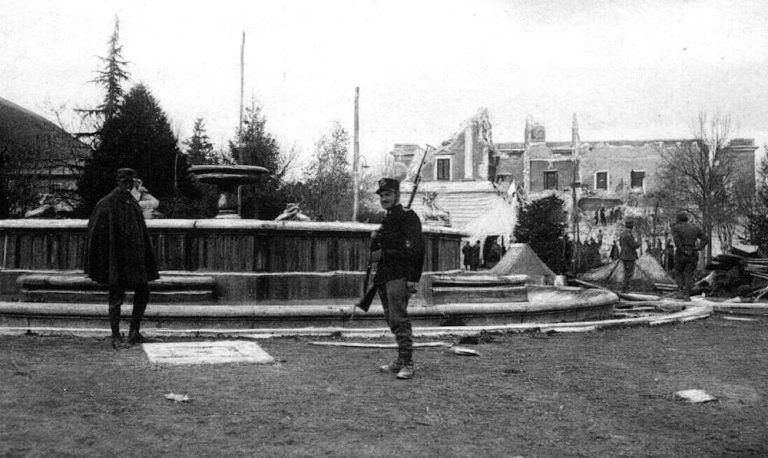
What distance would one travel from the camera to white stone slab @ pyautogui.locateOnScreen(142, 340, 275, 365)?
22.0 ft

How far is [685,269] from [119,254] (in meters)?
12.1

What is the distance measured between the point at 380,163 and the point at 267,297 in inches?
1850

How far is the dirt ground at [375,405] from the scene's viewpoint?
4125mm

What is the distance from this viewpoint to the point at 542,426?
15.4 feet

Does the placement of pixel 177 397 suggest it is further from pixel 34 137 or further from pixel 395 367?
pixel 34 137

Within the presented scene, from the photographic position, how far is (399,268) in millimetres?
6570

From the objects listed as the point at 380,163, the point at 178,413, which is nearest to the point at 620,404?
the point at 178,413

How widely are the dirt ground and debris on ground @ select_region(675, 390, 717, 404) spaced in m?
0.09

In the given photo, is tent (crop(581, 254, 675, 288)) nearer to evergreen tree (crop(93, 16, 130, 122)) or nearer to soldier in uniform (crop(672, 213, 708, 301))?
soldier in uniform (crop(672, 213, 708, 301))

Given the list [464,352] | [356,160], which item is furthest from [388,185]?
[356,160]

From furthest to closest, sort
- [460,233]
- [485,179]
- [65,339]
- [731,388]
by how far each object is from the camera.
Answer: [485,179]
[460,233]
[65,339]
[731,388]

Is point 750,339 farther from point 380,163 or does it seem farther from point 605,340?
point 380,163

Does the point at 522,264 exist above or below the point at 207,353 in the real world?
above

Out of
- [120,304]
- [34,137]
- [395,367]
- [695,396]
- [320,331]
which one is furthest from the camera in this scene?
[34,137]
